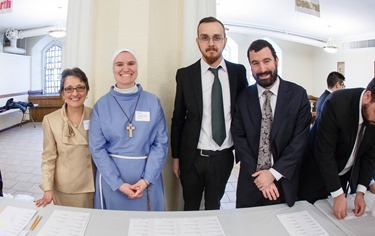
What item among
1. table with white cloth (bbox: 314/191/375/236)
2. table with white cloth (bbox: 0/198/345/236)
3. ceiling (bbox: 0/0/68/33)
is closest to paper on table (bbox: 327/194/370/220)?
table with white cloth (bbox: 314/191/375/236)

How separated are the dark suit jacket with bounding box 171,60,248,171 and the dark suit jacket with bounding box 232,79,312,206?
0.21 metres

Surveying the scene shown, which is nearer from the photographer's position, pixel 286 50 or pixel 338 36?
pixel 338 36

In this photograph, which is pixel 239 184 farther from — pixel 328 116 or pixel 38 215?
pixel 38 215

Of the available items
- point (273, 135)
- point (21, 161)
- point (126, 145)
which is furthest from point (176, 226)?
point (21, 161)

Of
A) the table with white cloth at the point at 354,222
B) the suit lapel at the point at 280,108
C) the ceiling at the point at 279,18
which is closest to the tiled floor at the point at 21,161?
the ceiling at the point at 279,18

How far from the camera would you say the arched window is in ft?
35.4

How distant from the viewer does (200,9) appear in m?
2.07

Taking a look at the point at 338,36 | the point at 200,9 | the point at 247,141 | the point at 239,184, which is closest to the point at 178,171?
the point at 239,184

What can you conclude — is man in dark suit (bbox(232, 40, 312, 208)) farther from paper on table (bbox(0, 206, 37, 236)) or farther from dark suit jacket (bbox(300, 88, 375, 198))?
paper on table (bbox(0, 206, 37, 236))

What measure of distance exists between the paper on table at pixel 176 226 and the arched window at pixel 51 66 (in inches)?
433

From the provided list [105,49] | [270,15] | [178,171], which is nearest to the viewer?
[178,171]

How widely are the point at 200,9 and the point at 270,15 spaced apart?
576cm

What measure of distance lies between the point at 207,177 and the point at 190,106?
483 mm

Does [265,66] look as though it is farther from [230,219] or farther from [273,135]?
[230,219]
